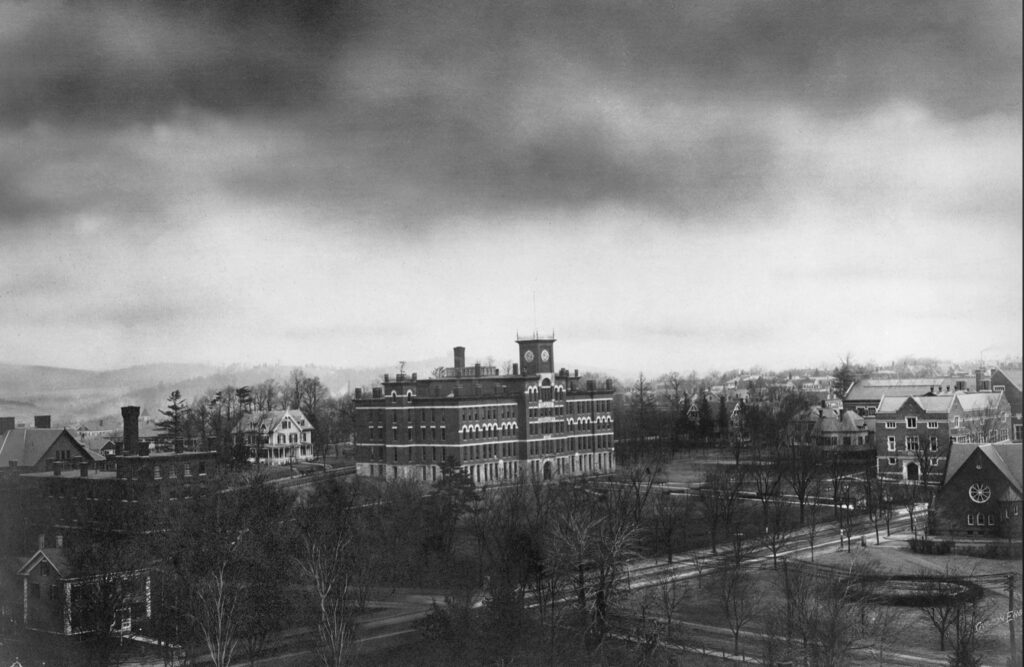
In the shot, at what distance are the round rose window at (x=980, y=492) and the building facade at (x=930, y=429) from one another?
42 cm

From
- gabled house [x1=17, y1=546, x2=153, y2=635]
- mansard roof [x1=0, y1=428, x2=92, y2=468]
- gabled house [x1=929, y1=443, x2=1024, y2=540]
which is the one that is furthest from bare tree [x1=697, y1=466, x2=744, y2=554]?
mansard roof [x1=0, y1=428, x2=92, y2=468]

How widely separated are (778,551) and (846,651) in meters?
3.52

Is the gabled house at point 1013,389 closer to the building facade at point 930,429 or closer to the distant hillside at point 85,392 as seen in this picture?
the building facade at point 930,429

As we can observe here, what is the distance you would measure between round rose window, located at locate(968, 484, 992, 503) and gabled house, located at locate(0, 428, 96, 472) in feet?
26.4

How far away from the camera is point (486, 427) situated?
16266 millimetres

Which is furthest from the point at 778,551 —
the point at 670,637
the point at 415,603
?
the point at 415,603

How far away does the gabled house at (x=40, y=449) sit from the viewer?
27.3 ft

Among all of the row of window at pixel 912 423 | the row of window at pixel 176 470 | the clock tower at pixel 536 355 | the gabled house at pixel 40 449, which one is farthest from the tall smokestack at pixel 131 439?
the row of window at pixel 912 423

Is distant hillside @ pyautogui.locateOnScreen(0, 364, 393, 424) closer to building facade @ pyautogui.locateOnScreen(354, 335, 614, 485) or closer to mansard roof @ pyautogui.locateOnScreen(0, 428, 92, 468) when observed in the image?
mansard roof @ pyautogui.locateOnScreen(0, 428, 92, 468)

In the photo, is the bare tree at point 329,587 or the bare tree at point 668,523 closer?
the bare tree at point 329,587

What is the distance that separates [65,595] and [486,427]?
9236mm

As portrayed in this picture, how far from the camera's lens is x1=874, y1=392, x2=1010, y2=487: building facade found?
8.83m

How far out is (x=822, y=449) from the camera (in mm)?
15031

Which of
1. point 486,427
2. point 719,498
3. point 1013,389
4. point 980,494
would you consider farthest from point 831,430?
point 1013,389
